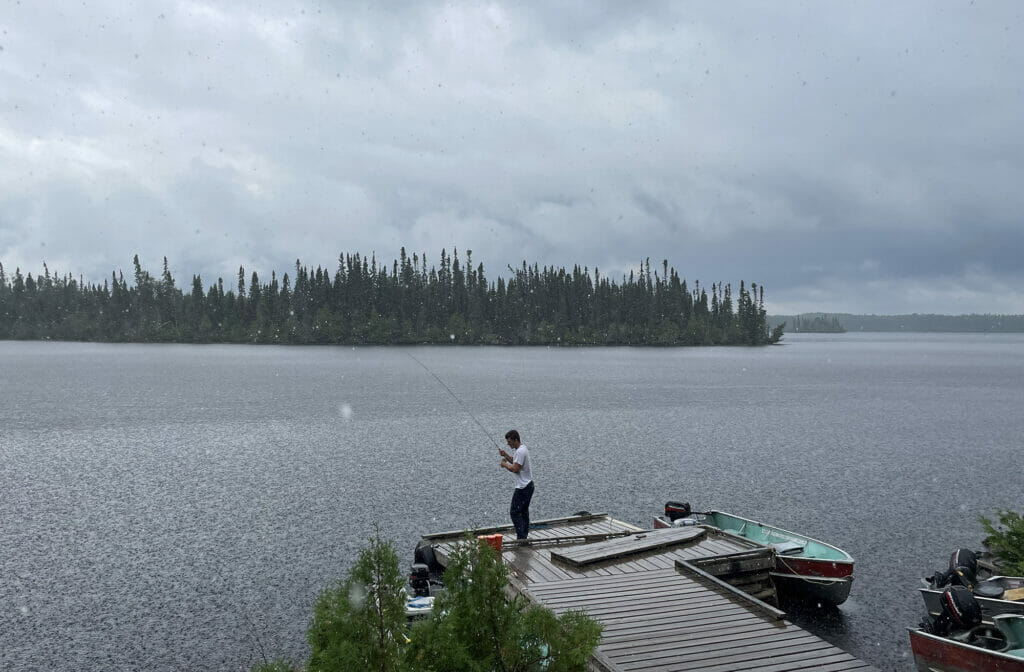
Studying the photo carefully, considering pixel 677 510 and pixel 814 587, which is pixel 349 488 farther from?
pixel 814 587

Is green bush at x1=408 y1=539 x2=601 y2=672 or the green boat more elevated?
green bush at x1=408 y1=539 x2=601 y2=672

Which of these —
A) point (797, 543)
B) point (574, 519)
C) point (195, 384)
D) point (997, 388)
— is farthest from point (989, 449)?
point (195, 384)

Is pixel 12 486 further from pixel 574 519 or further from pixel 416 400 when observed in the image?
pixel 416 400

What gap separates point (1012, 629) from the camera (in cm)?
1170

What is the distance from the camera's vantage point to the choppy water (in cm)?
1647

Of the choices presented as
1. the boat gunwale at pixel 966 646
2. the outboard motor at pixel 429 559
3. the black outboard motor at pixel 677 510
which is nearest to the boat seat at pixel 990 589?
the boat gunwale at pixel 966 646

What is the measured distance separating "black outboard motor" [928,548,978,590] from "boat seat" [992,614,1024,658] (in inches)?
121

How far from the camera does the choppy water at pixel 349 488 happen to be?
16469 millimetres

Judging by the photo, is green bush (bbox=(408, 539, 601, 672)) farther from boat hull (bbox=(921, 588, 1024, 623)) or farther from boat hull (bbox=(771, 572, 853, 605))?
boat hull (bbox=(771, 572, 853, 605))

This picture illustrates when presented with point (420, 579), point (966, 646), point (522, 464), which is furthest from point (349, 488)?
point (966, 646)

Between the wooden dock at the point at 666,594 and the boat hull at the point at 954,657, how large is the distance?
9.57 ft

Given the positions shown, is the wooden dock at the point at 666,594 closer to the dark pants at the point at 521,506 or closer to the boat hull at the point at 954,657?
the dark pants at the point at 521,506

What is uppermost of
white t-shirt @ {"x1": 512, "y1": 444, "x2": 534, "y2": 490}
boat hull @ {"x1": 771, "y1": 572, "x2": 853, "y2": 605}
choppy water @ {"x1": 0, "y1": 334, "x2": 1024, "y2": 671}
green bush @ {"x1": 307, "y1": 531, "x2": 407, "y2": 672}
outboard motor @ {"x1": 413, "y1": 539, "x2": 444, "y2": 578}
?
green bush @ {"x1": 307, "y1": 531, "x2": 407, "y2": 672}

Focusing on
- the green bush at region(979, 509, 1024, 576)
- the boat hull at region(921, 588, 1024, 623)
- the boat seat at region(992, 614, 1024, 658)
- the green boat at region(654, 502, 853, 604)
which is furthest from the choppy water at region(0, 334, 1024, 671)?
the boat seat at region(992, 614, 1024, 658)
